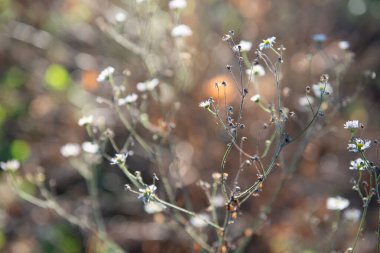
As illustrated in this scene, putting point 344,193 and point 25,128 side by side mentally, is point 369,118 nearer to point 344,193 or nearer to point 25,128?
point 344,193

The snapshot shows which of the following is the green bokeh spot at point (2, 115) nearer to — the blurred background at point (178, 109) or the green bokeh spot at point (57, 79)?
the blurred background at point (178, 109)

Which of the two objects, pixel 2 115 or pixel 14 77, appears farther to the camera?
pixel 14 77

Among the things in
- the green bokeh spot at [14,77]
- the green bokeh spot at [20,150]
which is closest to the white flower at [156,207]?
the green bokeh spot at [20,150]

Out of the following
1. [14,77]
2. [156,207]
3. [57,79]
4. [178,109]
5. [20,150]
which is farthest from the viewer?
[14,77]

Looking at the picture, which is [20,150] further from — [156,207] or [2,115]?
[156,207]

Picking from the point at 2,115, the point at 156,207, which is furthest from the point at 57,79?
the point at 156,207

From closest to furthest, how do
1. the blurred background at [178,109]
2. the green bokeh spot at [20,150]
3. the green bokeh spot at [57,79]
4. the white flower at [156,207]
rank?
the white flower at [156,207] → the blurred background at [178,109] → the green bokeh spot at [20,150] → the green bokeh spot at [57,79]
